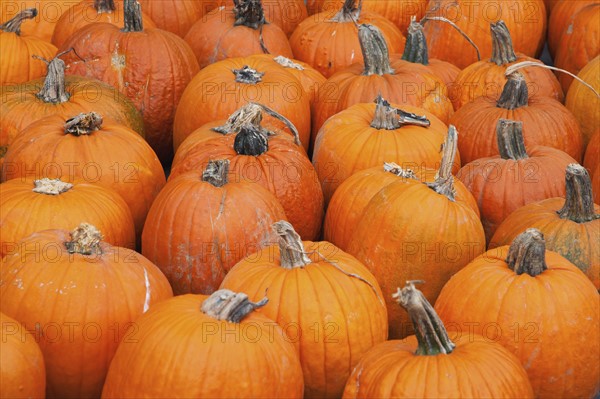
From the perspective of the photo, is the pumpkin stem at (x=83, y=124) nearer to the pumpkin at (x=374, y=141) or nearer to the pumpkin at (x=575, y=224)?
the pumpkin at (x=374, y=141)

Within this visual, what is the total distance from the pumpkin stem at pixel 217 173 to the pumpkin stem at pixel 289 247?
61 centimetres

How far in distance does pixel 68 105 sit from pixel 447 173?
6.67 feet

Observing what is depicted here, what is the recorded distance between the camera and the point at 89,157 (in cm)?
402

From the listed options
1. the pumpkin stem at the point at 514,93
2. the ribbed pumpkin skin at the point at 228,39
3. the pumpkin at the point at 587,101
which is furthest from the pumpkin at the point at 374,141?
the ribbed pumpkin skin at the point at 228,39

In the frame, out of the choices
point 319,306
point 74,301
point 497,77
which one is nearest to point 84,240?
point 74,301

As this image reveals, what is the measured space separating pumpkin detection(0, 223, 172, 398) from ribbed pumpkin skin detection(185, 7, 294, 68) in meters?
2.60

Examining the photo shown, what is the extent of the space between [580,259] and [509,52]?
1.98 metres

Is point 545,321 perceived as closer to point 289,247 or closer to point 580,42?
point 289,247

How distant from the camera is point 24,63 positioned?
5.27m

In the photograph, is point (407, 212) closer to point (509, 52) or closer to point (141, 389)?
point (141, 389)

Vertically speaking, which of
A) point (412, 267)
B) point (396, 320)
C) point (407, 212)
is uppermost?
point (407, 212)

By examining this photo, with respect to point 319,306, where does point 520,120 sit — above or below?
above

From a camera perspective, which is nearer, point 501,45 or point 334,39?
point 501,45

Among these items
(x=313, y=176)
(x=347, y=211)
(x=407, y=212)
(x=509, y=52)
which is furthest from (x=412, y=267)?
(x=509, y=52)
